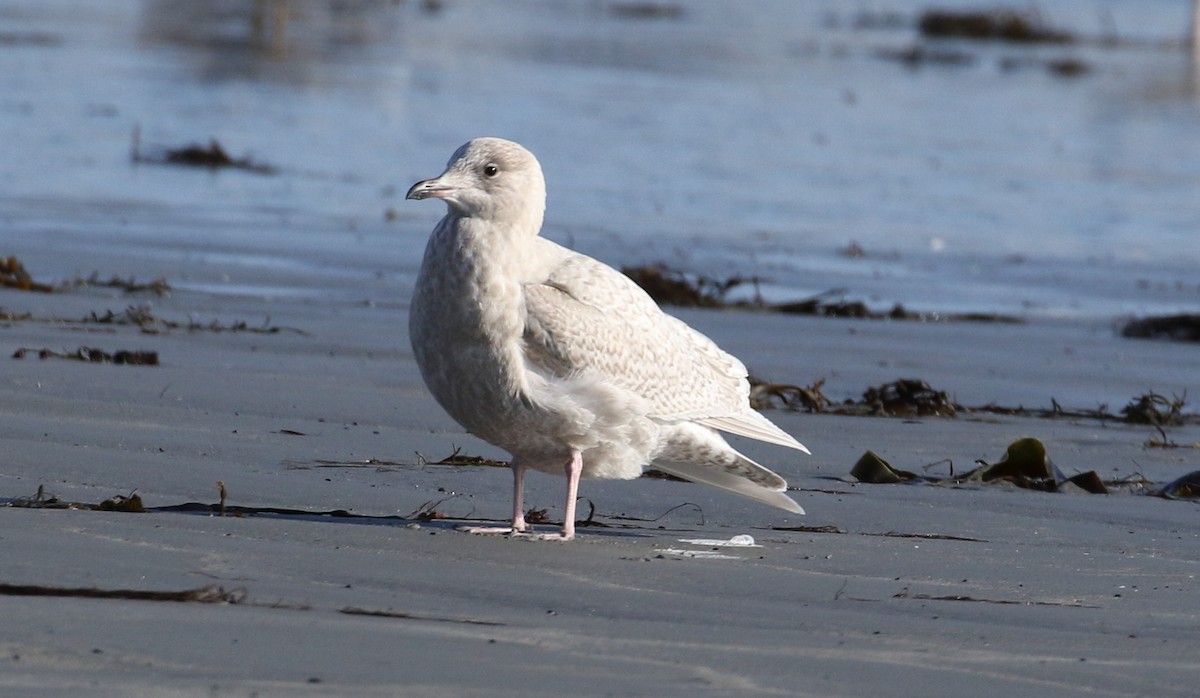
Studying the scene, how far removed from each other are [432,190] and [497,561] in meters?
1.07

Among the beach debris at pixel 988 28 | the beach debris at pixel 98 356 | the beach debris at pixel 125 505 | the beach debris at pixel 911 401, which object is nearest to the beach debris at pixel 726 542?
the beach debris at pixel 125 505

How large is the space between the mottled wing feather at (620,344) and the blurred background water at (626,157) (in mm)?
5316

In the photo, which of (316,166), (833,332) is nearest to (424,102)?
(316,166)

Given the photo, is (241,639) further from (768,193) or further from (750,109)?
(750,109)

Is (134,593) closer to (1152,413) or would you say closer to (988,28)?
(1152,413)

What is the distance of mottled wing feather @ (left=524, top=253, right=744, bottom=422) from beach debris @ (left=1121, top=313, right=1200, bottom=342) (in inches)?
220

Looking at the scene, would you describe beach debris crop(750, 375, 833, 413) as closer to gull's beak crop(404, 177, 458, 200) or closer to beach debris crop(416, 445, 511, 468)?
beach debris crop(416, 445, 511, 468)

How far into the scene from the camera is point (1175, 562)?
5.38 meters

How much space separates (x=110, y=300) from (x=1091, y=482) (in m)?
5.22

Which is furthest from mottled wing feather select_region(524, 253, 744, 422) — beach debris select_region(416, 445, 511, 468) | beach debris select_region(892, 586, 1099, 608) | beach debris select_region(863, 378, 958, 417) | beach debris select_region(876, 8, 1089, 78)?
beach debris select_region(876, 8, 1089, 78)

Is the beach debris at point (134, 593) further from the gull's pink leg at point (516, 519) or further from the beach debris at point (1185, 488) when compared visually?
the beach debris at point (1185, 488)

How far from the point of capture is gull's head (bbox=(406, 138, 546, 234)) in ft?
17.4

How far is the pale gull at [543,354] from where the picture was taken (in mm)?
5176

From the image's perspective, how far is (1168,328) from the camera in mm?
10781
